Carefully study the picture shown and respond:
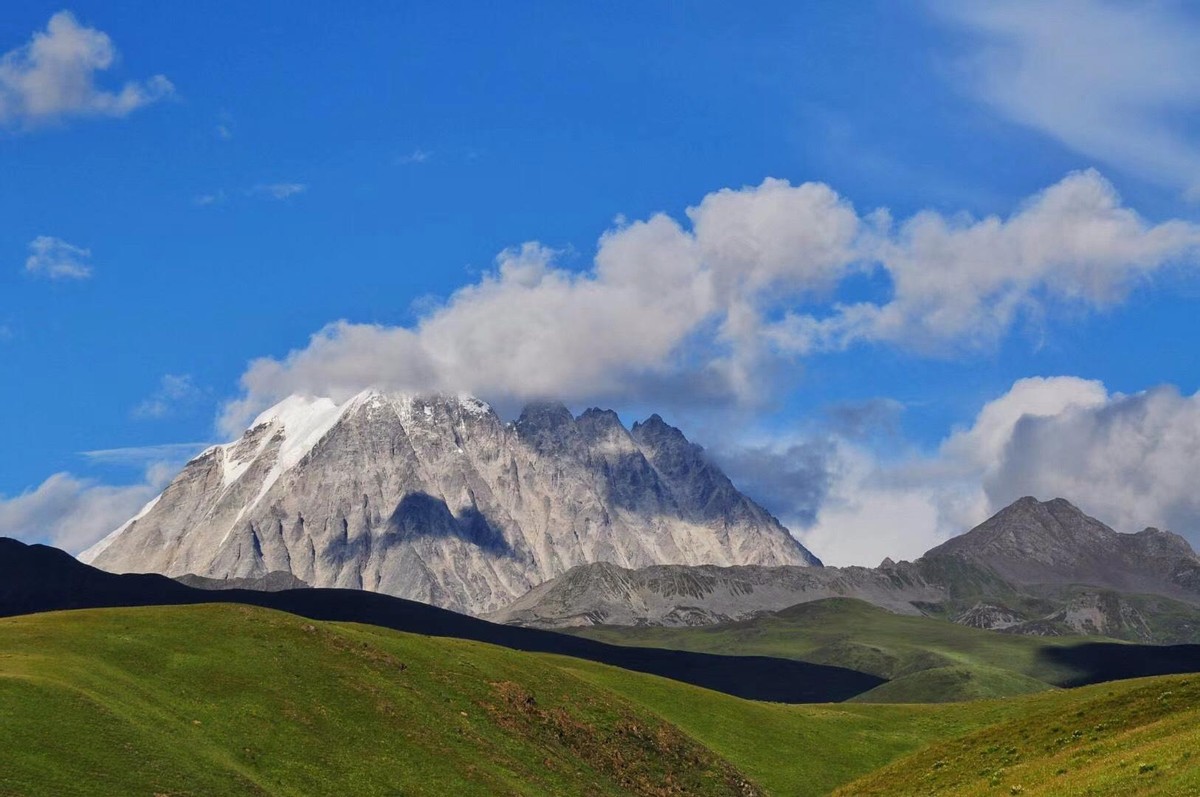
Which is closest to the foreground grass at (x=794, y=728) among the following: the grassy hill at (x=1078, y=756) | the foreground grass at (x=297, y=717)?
the foreground grass at (x=297, y=717)

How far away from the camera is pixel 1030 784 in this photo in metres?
57.2

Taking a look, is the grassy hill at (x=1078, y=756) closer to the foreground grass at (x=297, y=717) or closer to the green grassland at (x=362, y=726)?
the green grassland at (x=362, y=726)

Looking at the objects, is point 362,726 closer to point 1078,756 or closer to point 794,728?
point 1078,756

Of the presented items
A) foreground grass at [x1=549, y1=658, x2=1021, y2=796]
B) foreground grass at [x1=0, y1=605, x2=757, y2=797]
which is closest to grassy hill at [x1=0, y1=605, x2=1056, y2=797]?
foreground grass at [x1=0, y1=605, x2=757, y2=797]

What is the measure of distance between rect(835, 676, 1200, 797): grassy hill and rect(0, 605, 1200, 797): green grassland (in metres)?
0.22

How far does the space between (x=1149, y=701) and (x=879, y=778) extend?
1484cm

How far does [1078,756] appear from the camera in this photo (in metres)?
60.4

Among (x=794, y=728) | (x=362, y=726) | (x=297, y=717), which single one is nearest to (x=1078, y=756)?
(x=362, y=726)

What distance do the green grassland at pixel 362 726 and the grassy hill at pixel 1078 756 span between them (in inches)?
8.7

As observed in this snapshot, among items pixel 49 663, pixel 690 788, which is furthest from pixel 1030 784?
pixel 49 663

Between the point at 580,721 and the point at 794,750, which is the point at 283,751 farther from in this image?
the point at 794,750

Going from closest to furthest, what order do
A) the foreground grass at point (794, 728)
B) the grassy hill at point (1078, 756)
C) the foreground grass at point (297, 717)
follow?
1. the grassy hill at point (1078, 756)
2. the foreground grass at point (297, 717)
3. the foreground grass at point (794, 728)

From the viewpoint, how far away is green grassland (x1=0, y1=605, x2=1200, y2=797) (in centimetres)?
6094

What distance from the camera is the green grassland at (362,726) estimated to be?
6094 cm
